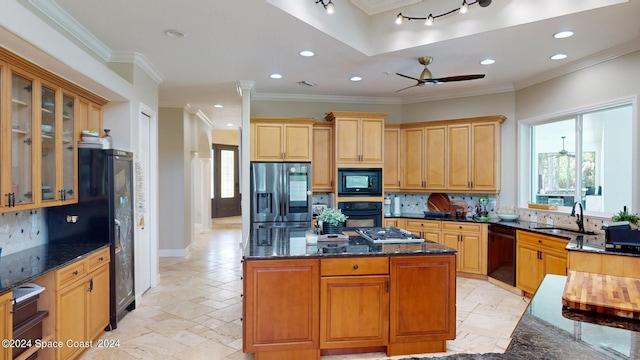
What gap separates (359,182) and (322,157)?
72 centimetres

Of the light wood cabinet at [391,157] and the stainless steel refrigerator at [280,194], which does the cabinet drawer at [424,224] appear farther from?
the stainless steel refrigerator at [280,194]

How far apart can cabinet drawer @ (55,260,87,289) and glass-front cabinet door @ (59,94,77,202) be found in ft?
2.14

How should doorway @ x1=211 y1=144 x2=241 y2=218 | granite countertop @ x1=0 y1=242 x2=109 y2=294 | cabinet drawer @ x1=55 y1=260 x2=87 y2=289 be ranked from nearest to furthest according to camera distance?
1. granite countertop @ x1=0 y1=242 x2=109 y2=294
2. cabinet drawer @ x1=55 y1=260 x2=87 y2=289
3. doorway @ x1=211 y1=144 x2=241 y2=218

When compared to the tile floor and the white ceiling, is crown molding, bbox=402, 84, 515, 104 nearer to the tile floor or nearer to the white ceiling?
the white ceiling

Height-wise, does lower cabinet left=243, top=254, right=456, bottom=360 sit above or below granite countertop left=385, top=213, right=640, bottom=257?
below

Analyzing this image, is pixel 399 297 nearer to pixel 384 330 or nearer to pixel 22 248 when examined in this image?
pixel 384 330

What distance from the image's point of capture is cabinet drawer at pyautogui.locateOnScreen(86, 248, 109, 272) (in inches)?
119

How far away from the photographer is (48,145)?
2951 millimetres

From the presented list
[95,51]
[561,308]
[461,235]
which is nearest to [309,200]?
[461,235]

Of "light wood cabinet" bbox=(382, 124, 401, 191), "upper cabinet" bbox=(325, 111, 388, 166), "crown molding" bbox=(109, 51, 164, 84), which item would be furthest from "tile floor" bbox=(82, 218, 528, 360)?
"crown molding" bbox=(109, 51, 164, 84)

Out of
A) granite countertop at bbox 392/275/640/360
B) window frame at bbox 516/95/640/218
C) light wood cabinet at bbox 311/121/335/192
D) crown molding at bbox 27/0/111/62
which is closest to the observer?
granite countertop at bbox 392/275/640/360

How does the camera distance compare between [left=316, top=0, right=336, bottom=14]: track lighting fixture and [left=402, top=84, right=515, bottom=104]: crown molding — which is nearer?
[left=316, top=0, right=336, bottom=14]: track lighting fixture

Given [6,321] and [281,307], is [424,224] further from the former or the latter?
[6,321]

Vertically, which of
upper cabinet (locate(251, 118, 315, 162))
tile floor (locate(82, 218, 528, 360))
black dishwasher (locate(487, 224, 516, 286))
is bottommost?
tile floor (locate(82, 218, 528, 360))
